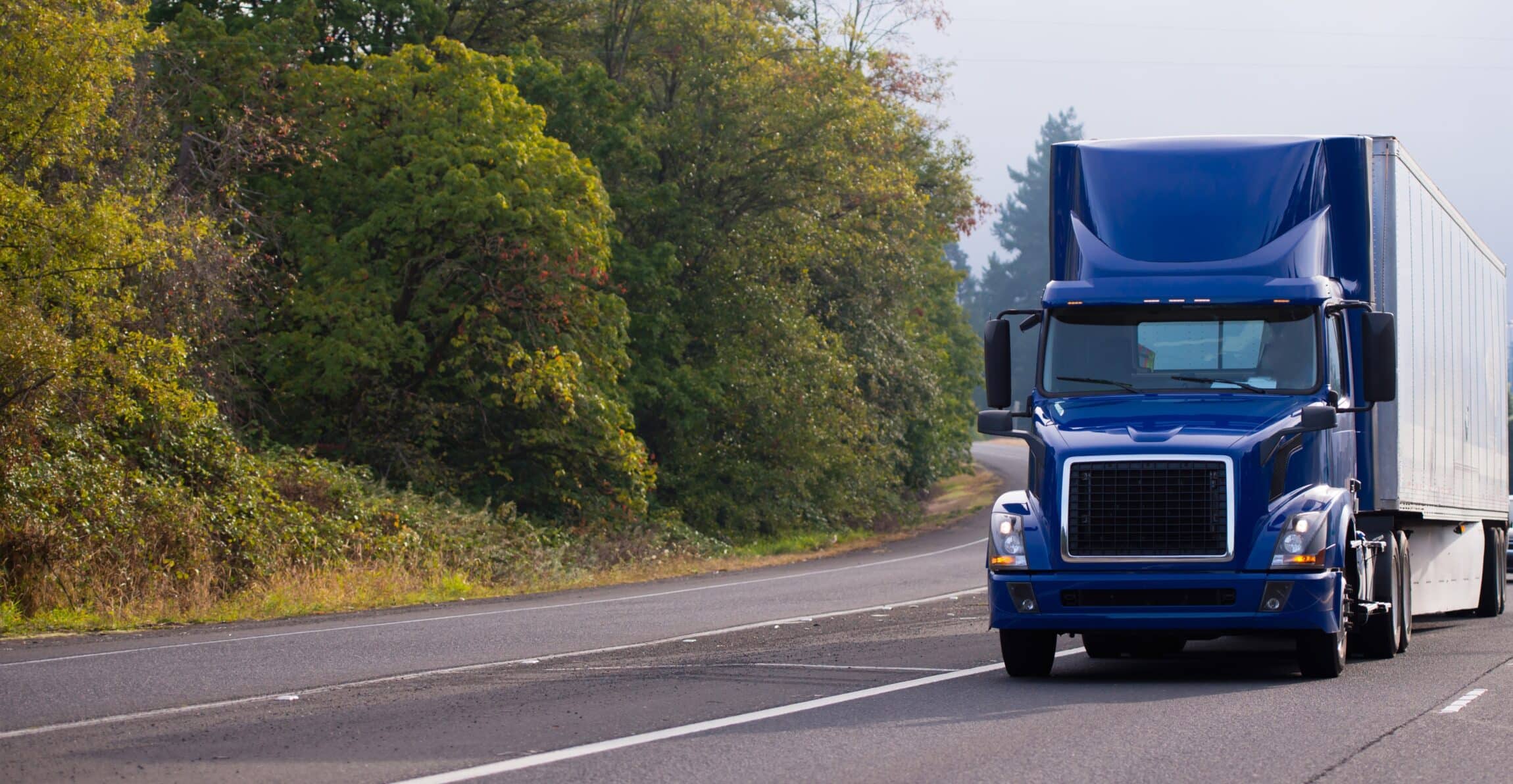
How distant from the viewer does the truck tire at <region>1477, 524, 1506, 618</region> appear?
1950 centimetres

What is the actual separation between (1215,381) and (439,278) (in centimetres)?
1987

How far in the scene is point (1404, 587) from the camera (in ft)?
47.0

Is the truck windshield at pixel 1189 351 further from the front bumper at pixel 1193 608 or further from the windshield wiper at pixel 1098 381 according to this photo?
the front bumper at pixel 1193 608

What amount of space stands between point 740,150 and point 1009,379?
88.3 ft

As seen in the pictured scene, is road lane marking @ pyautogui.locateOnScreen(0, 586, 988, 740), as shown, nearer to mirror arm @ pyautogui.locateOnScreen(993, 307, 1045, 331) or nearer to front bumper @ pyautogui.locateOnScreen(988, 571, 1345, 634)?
front bumper @ pyautogui.locateOnScreen(988, 571, 1345, 634)

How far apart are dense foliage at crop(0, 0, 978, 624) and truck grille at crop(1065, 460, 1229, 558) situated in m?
12.5

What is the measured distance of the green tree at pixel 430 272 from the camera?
28.9 meters

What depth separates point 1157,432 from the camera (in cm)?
1165

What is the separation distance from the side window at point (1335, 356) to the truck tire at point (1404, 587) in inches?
80.8

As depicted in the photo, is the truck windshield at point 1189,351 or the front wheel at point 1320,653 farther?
the truck windshield at point 1189,351

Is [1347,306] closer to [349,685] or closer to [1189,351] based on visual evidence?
[1189,351]

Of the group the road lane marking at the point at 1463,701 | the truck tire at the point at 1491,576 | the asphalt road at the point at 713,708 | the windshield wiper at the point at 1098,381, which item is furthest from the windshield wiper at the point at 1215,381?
the truck tire at the point at 1491,576

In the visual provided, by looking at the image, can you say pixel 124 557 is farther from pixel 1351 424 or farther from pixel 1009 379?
pixel 1351 424

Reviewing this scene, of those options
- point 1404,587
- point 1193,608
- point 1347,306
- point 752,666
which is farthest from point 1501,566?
point 752,666
